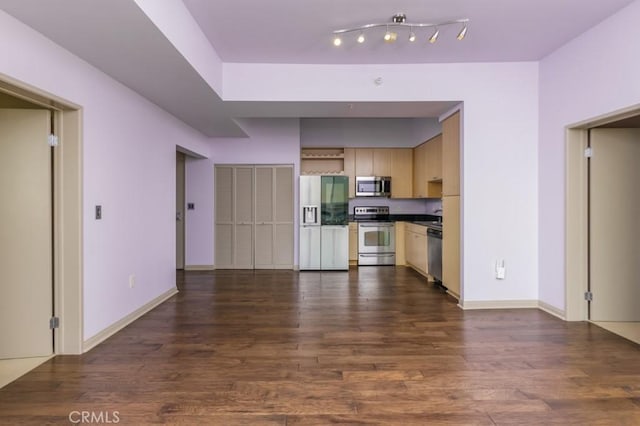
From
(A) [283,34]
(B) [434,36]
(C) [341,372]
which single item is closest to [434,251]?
(B) [434,36]

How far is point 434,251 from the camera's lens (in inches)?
206

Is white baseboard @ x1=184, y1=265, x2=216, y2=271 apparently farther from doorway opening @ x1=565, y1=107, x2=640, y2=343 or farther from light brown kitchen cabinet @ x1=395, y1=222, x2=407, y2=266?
doorway opening @ x1=565, y1=107, x2=640, y2=343

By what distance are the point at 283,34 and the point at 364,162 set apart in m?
4.02

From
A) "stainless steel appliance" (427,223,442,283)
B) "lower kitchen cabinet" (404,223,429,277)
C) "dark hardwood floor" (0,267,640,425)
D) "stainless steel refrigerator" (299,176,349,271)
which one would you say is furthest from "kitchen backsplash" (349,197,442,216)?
"dark hardwood floor" (0,267,640,425)

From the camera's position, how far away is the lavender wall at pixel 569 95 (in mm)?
2846

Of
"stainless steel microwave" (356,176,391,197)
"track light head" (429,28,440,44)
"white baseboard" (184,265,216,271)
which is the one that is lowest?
"white baseboard" (184,265,216,271)

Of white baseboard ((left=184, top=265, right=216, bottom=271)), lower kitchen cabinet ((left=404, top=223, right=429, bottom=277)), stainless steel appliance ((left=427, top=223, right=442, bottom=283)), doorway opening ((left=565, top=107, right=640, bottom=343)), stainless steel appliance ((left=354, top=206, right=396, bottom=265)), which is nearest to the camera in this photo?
doorway opening ((left=565, top=107, right=640, bottom=343))

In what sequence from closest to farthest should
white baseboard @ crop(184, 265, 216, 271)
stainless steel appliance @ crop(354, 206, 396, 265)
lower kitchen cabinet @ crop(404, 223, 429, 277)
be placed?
lower kitchen cabinet @ crop(404, 223, 429, 277)
white baseboard @ crop(184, 265, 216, 271)
stainless steel appliance @ crop(354, 206, 396, 265)

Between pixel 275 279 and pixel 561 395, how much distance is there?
404 cm

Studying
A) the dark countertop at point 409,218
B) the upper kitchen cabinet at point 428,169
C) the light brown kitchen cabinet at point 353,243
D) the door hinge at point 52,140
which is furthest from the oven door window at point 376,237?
the door hinge at point 52,140

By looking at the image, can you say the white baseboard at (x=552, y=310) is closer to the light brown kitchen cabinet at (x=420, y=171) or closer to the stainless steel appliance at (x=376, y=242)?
the light brown kitchen cabinet at (x=420, y=171)

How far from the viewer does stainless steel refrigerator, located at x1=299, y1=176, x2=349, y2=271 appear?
6254 mm

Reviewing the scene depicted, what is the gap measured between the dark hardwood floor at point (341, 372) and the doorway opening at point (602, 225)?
367 mm

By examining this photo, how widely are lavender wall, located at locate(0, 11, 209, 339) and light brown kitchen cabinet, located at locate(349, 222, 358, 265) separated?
131 inches
